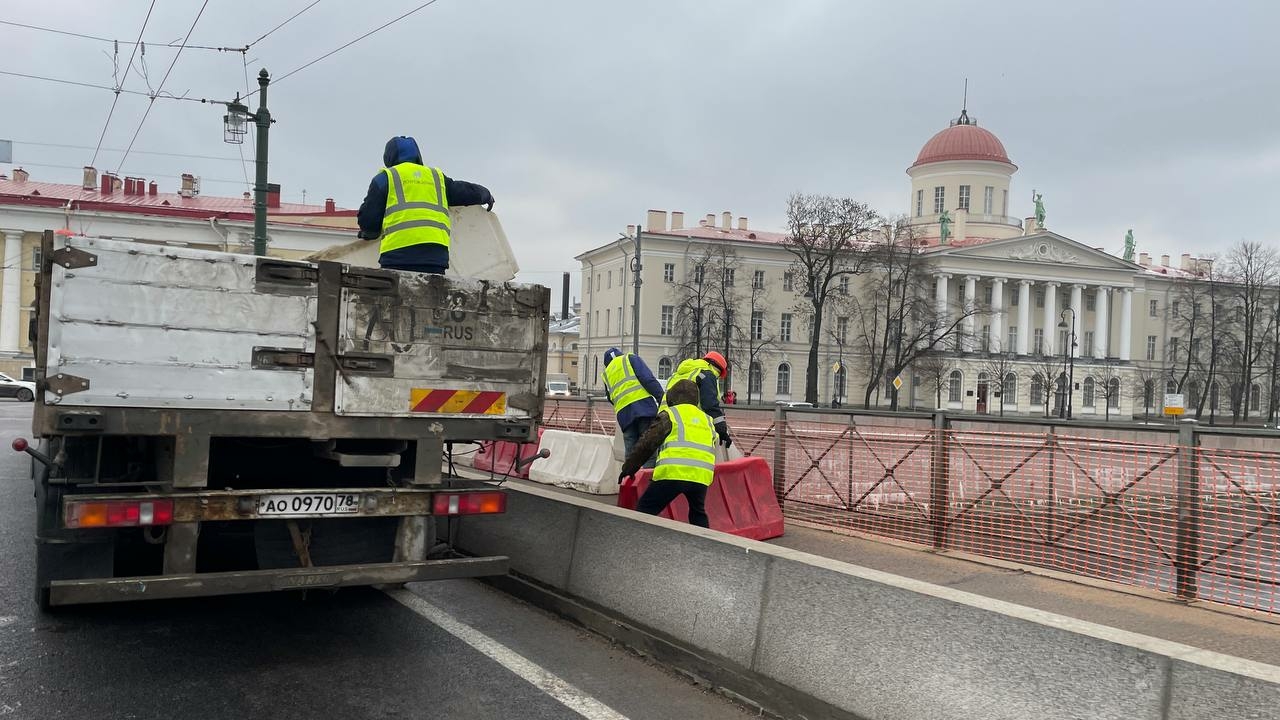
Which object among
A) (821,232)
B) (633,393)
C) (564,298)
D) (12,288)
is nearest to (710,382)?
(633,393)

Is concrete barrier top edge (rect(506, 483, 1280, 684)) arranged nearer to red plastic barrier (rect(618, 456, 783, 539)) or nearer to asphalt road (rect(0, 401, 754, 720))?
asphalt road (rect(0, 401, 754, 720))

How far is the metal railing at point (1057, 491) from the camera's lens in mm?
7426

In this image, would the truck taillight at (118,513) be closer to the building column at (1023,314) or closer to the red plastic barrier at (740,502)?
the red plastic barrier at (740,502)

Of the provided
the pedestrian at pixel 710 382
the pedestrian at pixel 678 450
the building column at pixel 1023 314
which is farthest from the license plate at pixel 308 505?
the building column at pixel 1023 314

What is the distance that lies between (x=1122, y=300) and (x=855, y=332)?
26.2 m

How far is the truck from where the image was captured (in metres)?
4.43

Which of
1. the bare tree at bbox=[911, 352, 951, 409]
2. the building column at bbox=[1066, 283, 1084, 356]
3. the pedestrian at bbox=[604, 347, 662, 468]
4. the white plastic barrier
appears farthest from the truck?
the building column at bbox=[1066, 283, 1084, 356]

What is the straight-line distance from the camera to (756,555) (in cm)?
497

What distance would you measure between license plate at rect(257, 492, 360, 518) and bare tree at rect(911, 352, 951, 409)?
220 feet

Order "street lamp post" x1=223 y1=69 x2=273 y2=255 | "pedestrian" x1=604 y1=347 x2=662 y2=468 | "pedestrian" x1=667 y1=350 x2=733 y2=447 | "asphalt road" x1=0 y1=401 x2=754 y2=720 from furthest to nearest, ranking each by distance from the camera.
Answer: "street lamp post" x1=223 y1=69 x2=273 y2=255, "pedestrian" x1=604 y1=347 x2=662 y2=468, "pedestrian" x1=667 y1=350 x2=733 y2=447, "asphalt road" x1=0 y1=401 x2=754 y2=720

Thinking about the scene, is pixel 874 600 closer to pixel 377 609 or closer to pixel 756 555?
pixel 756 555

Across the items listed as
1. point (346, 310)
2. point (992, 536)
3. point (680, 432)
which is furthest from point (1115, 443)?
point (346, 310)

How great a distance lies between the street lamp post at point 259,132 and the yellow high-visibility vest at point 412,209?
11157mm

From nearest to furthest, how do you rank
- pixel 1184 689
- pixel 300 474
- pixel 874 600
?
pixel 1184 689, pixel 874 600, pixel 300 474
